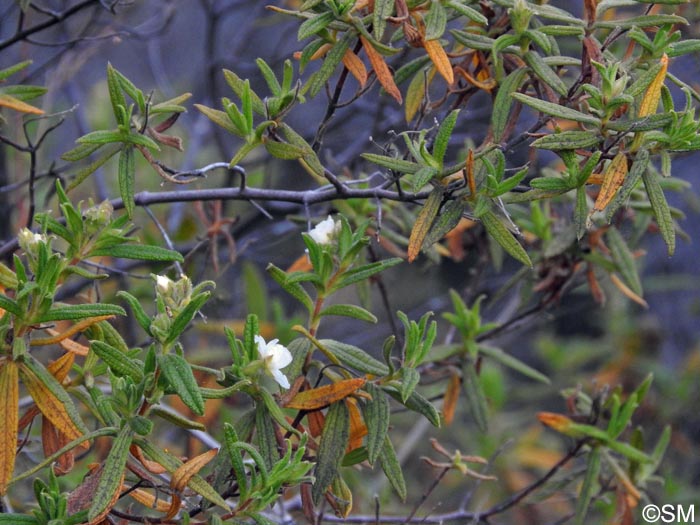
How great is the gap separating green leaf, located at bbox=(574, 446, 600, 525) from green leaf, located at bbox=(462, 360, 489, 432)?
239mm

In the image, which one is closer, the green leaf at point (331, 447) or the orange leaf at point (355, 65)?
the green leaf at point (331, 447)

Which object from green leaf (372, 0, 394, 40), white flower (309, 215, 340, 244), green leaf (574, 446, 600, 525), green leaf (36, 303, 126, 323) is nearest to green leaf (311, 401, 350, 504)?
white flower (309, 215, 340, 244)

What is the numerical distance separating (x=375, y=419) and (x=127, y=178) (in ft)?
1.85

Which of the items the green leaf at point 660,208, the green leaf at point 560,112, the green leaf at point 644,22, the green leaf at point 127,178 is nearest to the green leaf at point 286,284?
the green leaf at point 127,178

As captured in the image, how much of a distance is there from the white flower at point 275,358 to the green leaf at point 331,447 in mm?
143

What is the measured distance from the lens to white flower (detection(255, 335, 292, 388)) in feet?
3.98

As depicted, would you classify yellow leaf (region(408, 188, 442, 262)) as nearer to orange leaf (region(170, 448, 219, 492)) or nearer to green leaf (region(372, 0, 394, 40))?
green leaf (region(372, 0, 394, 40))

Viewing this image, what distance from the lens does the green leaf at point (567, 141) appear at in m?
1.26

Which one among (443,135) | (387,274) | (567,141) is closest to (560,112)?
(567,141)

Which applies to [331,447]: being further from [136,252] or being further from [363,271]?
[136,252]

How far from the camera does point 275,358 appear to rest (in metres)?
1.22

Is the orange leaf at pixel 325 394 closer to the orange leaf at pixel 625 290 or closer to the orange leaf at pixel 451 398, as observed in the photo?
the orange leaf at pixel 451 398

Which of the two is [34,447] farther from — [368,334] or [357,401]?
[368,334]

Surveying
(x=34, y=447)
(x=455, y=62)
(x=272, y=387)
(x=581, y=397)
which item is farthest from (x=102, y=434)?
(x=581, y=397)
